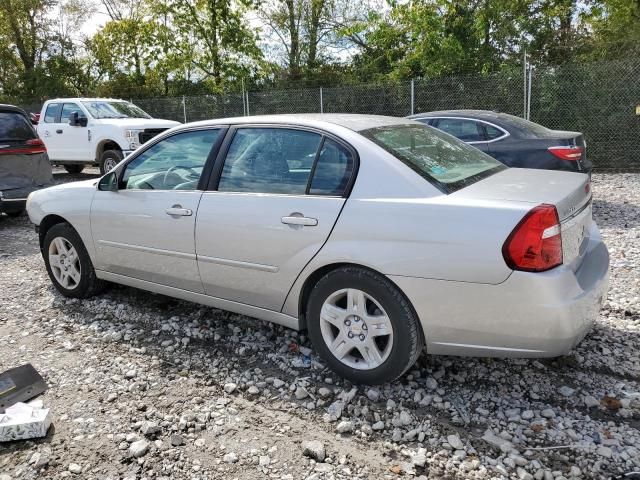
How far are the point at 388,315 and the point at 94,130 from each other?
36.1 feet

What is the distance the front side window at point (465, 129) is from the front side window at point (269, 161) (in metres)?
5.06

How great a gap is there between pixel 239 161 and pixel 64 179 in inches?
454

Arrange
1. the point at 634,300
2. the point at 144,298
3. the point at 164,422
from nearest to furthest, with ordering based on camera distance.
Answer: the point at 164,422
the point at 634,300
the point at 144,298

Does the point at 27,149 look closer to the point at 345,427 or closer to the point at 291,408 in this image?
the point at 291,408

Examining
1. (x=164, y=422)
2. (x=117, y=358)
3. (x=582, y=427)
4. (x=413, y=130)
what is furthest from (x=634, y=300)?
(x=117, y=358)

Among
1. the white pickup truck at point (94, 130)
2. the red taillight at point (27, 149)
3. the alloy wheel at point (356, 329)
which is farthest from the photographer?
the white pickup truck at point (94, 130)

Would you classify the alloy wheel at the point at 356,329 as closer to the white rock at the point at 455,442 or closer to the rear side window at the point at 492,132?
the white rock at the point at 455,442

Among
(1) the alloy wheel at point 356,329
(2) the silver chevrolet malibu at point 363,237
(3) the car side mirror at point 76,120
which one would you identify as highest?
(3) the car side mirror at point 76,120

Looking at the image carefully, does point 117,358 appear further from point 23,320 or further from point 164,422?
point 23,320

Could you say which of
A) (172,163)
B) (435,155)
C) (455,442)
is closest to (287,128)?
(435,155)

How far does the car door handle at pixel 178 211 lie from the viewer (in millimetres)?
3746

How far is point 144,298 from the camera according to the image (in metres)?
4.82

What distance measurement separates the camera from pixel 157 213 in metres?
3.94

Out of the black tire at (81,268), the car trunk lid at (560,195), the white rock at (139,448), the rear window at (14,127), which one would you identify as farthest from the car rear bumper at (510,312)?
the rear window at (14,127)
